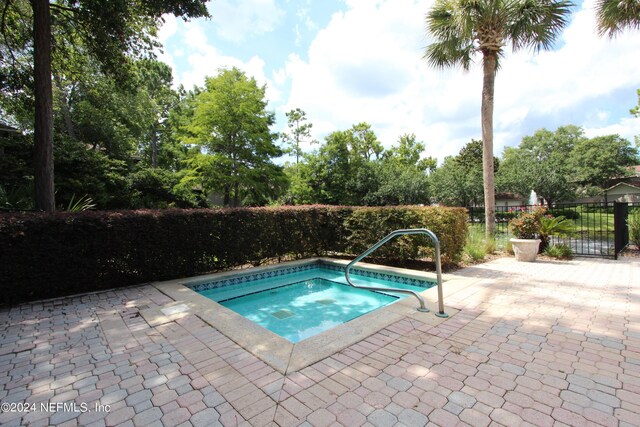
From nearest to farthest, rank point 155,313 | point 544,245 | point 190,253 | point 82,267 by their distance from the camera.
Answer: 1. point 155,313
2. point 82,267
3. point 190,253
4. point 544,245

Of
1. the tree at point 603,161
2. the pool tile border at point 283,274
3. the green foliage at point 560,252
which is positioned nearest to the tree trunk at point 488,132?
the green foliage at point 560,252

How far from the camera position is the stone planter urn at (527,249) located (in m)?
7.50

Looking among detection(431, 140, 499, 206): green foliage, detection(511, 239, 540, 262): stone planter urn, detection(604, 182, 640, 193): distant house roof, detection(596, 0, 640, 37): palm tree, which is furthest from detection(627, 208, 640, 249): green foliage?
detection(604, 182, 640, 193): distant house roof

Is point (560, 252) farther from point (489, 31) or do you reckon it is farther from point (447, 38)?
point (447, 38)

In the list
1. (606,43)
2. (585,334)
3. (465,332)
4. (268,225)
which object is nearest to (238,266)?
(268,225)

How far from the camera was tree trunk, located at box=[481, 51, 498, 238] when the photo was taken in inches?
359

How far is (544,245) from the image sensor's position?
8.38 metres

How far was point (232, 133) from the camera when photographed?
48.0ft

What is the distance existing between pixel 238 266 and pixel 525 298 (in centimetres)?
627

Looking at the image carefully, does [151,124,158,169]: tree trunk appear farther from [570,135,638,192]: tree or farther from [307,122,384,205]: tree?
[570,135,638,192]: tree

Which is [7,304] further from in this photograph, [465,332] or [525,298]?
[525,298]

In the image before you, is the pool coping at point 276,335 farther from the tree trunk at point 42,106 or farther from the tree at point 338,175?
the tree at point 338,175

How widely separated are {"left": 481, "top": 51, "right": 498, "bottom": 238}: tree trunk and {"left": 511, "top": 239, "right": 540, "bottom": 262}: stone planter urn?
1.51m

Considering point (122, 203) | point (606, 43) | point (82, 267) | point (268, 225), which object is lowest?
point (82, 267)
